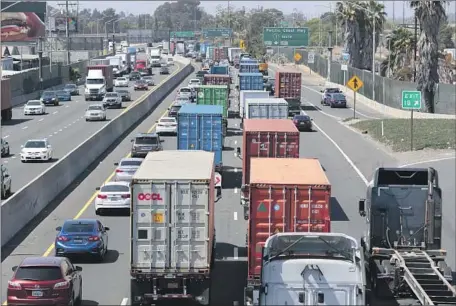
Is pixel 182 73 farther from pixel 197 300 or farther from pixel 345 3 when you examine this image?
pixel 197 300

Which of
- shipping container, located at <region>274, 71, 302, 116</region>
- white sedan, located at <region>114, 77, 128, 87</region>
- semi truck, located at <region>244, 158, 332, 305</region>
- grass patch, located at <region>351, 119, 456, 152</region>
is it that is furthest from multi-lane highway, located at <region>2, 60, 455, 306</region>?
white sedan, located at <region>114, 77, 128, 87</region>

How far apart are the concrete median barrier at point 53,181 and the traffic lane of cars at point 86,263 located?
45cm

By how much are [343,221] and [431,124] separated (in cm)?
3267

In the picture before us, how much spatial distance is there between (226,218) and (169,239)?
12.7 meters

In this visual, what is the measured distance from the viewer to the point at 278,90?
258ft

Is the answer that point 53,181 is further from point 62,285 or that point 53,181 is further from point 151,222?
point 62,285

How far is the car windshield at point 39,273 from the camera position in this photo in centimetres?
Result: 1841

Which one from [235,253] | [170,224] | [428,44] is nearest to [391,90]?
[428,44]

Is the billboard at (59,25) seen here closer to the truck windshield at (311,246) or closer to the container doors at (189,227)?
the container doors at (189,227)

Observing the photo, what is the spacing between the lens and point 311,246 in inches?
599

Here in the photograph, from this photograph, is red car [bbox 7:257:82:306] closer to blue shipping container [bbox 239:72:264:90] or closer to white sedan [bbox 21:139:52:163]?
white sedan [bbox 21:139:52:163]

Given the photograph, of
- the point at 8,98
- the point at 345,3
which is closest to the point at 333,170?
the point at 8,98

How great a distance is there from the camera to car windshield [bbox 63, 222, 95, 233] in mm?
24625

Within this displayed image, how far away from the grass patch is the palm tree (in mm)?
6748
